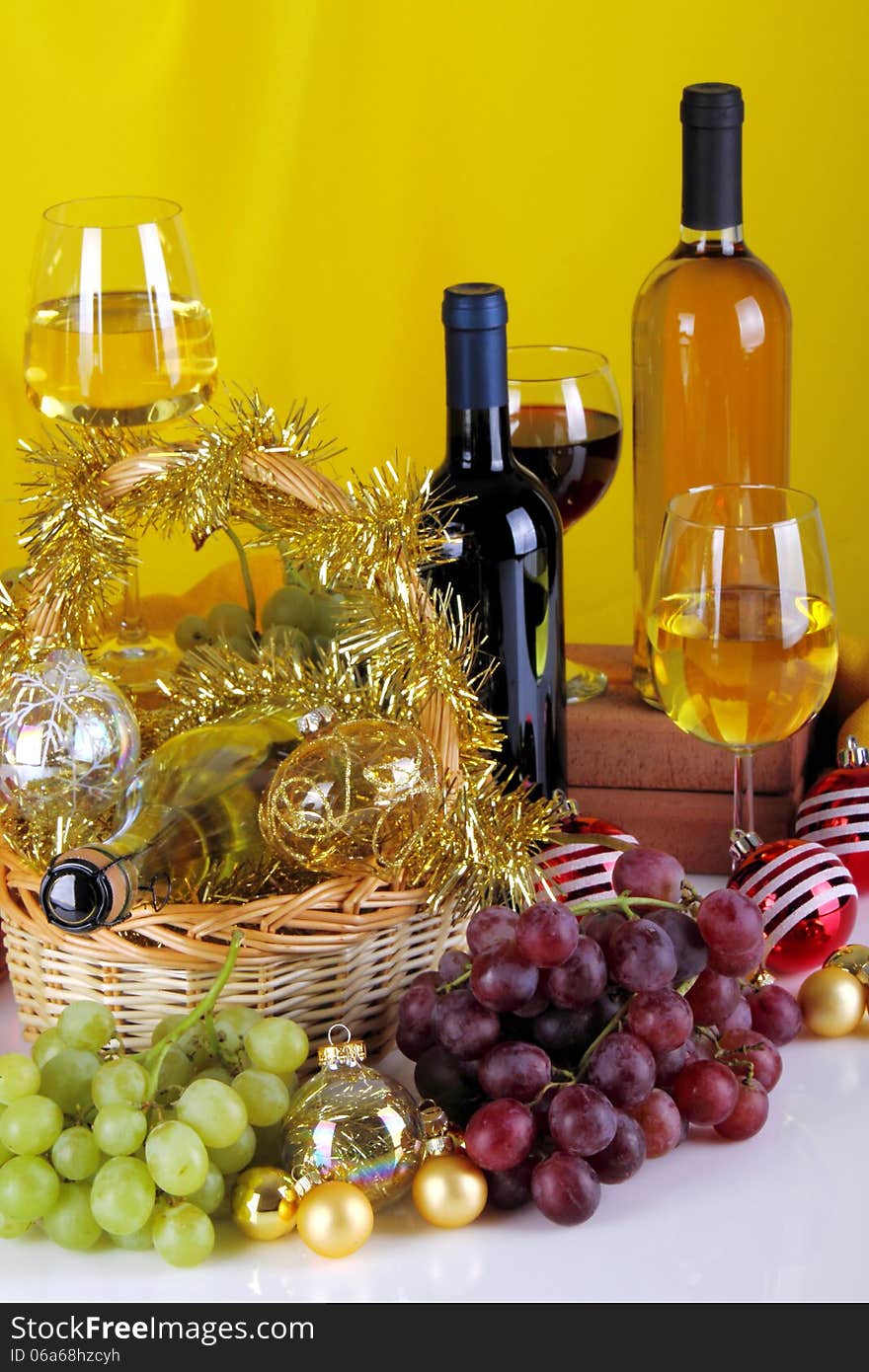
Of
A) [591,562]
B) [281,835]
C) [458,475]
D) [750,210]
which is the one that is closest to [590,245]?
[750,210]

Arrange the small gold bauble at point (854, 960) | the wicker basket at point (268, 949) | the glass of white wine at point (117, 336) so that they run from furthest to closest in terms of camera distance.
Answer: the glass of white wine at point (117, 336), the small gold bauble at point (854, 960), the wicker basket at point (268, 949)

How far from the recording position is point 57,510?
3.37 feet

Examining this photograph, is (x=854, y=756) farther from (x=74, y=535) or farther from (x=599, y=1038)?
(x=74, y=535)

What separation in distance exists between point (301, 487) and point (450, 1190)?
0.39 m

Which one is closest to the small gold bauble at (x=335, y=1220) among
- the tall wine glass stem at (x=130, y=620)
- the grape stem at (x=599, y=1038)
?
the grape stem at (x=599, y=1038)

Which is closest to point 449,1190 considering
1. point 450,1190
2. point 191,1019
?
point 450,1190

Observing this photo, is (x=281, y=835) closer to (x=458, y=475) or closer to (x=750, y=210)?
(x=458, y=475)

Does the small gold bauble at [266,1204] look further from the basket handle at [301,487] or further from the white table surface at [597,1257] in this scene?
the basket handle at [301,487]

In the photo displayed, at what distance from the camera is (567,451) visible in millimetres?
1243

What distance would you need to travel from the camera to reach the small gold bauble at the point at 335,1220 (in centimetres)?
79

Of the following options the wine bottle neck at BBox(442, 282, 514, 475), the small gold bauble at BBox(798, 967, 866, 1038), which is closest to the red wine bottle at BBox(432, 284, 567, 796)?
the wine bottle neck at BBox(442, 282, 514, 475)

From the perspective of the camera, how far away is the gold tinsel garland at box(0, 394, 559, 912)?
3.17 ft

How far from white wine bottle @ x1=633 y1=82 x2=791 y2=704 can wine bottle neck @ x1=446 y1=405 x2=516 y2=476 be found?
15cm

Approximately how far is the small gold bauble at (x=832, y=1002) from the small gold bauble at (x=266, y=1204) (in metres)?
0.33
